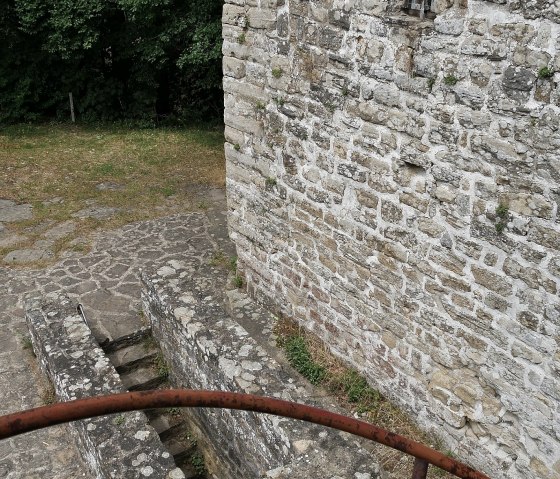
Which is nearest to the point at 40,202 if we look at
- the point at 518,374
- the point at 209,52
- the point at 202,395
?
the point at 209,52

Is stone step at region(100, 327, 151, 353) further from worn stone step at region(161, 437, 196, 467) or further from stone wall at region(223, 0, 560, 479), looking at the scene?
stone wall at region(223, 0, 560, 479)

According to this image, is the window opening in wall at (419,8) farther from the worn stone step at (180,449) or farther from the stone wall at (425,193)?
the worn stone step at (180,449)

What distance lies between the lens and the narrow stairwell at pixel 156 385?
5488 millimetres

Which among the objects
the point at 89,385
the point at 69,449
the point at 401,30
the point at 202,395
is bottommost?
the point at 69,449

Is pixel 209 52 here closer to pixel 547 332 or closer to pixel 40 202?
pixel 40 202

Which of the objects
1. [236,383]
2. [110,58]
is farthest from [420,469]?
[110,58]

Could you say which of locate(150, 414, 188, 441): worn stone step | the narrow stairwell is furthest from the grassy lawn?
locate(150, 414, 188, 441): worn stone step

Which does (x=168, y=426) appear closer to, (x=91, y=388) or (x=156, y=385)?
(x=156, y=385)

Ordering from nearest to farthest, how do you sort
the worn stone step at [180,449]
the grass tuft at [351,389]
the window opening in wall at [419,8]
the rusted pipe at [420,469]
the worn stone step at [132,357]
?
the rusted pipe at [420,469]
the window opening in wall at [419,8]
the grass tuft at [351,389]
the worn stone step at [180,449]
the worn stone step at [132,357]

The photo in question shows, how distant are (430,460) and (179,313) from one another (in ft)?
13.2

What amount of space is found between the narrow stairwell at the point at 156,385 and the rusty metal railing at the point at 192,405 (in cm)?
369

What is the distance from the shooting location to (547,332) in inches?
143

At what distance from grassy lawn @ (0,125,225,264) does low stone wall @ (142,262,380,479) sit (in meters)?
2.77

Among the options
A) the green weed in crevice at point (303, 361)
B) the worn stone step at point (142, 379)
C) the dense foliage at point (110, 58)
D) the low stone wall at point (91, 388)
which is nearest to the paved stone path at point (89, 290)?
the low stone wall at point (91, 388)
